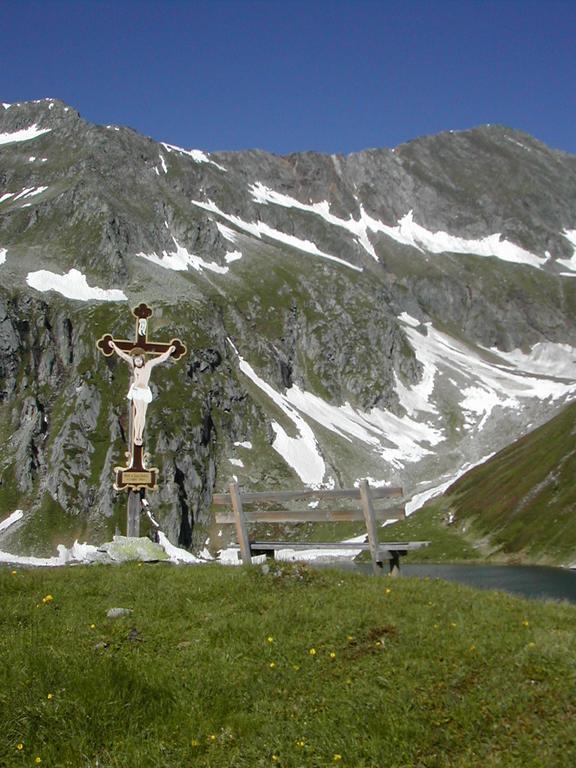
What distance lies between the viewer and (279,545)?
2370 cm

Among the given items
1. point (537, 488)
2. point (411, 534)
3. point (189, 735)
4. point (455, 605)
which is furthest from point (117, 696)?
point (411, 534)

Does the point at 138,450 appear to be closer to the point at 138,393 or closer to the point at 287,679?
the point at 138,393

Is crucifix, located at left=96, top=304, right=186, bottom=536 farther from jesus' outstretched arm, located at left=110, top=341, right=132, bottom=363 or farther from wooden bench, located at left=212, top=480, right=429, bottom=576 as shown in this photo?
wooden bench, located at left=212, top=480, right=429, bottom=576

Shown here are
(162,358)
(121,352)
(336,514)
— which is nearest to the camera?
(336,514)

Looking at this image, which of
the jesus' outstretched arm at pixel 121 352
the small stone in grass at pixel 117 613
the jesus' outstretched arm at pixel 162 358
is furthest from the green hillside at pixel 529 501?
the small stone in grass at pixel 117 613

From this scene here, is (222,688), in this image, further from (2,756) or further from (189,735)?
(2,756)

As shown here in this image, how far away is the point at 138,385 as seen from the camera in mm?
Answer: 29172

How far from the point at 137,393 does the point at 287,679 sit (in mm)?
18295

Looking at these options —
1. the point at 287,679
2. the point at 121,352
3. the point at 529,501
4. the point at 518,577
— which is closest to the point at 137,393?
the point at 121,352

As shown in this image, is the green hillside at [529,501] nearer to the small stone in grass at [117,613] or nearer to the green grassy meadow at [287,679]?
the green grassy meadow at [287,679]

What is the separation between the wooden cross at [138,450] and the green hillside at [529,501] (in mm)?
81724

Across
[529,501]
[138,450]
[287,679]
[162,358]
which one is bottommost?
[287,679]

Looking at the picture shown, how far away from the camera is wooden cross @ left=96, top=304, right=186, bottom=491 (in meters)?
27.4

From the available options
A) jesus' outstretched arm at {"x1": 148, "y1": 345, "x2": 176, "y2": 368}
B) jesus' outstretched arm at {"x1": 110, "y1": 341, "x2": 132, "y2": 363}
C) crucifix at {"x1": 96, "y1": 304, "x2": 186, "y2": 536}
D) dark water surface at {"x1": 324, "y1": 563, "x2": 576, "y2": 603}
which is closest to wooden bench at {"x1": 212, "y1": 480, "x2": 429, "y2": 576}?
crucifix at {"x1": 96, "y1": 304, "x2": 186, "y2": 536}
